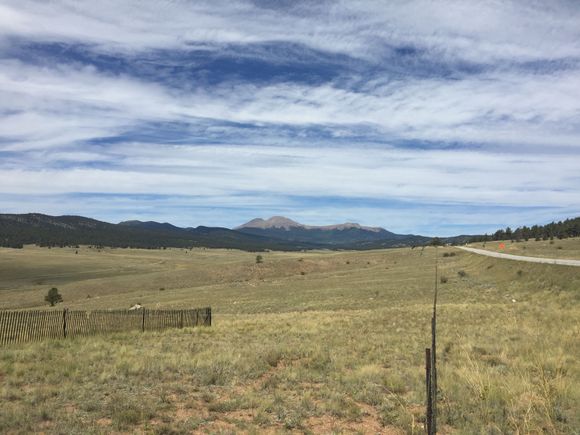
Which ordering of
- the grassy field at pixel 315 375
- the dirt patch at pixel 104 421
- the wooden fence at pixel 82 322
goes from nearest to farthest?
the dirt patch at pixel 104 421
the grassy field at pixel 315 375
the wooden fence at pixel 82 322

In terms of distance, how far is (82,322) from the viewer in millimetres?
22281

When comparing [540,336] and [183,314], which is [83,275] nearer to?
[183,314]

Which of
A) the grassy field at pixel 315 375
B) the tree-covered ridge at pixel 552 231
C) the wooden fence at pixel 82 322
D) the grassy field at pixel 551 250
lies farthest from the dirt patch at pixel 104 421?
the tree-covered ridge at pixel 552 231

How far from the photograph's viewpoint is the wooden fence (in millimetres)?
20141

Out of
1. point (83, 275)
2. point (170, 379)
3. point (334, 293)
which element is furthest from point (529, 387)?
point (83, 275)

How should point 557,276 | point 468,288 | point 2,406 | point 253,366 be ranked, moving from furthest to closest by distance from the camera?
point 468,288 → point 557,276 → point 253,366 → point 2,406

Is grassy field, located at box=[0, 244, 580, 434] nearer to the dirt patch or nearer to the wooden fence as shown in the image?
the dirt patch

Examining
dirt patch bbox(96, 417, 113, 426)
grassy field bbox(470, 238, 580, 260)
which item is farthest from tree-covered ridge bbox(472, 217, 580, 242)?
dirt patch bbox(96, 417, 113, 426)

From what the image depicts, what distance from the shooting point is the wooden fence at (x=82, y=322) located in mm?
20141

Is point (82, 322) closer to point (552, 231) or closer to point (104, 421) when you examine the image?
point (104, 421)

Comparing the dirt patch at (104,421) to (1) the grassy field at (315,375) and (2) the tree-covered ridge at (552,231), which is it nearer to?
(1) the grassy field at (315,375)

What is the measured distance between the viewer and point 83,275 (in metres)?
130

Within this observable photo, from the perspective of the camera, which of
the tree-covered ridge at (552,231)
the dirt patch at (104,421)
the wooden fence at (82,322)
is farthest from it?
the tree-covered ridge at (552,231)

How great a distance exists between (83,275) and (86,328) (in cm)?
11883
